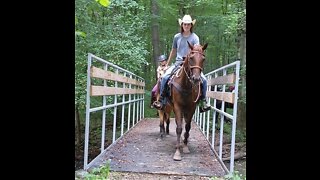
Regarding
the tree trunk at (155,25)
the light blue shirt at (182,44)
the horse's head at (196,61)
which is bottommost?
the horse's head at (196,61)

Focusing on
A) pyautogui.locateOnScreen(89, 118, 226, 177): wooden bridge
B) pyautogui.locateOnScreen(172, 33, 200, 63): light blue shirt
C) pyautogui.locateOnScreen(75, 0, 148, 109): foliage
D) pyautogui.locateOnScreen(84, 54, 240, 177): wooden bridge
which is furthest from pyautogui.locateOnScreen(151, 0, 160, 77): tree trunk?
pyautogui.locateOnScreen(172, 33, 200, 63): light blue shirt

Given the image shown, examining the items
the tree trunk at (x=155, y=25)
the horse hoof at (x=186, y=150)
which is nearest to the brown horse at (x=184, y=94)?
the horse hoof at (x=186, y=150)

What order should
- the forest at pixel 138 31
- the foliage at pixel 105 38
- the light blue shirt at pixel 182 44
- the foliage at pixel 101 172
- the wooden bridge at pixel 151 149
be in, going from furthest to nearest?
the forest at pixel 138 31 < the foliage at pixel 105 38 < the light blue shirt at pixel 182 44 < the wooden bridge at pixel 151 149 < the foliage at pixel 101 172

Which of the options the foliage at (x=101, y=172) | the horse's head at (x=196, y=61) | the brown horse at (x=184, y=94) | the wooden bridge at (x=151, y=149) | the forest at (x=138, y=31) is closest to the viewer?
the foliage at (x=101, y=172)

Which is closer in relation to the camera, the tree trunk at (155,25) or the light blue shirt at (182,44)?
the light blue shirt at (182,44)

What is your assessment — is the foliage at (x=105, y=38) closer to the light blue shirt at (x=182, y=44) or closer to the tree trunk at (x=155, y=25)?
the light blue shirt at (x=182, y=44)

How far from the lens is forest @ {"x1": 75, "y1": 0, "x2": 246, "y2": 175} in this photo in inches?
346

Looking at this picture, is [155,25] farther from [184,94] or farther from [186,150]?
[186,150]

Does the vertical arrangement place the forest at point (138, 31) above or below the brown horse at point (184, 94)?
above

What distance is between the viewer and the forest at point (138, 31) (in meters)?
8.79
